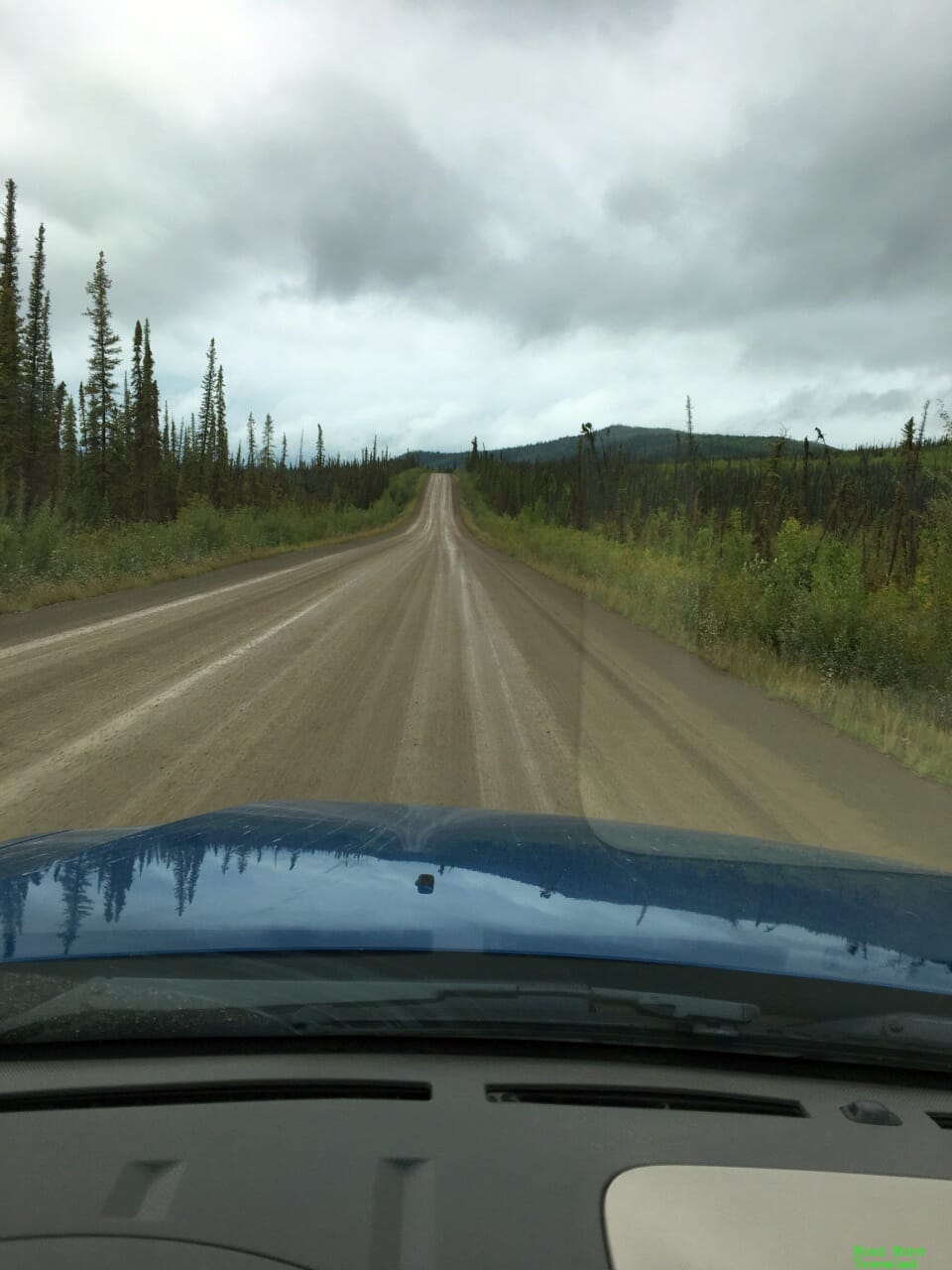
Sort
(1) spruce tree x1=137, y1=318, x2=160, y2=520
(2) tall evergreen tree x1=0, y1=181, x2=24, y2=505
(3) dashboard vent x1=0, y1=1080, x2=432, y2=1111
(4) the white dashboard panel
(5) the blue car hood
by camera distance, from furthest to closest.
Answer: (1) spruce tree x1=137, y1=318, x2=160, y2=520 < (2) tall evergreen tree x1=0, y1=181, x2=24, y2=505 < (5) the blue car hood < (3) dashboard vent x1=0, y1=1080, x2=432, y2=1111 < (4) the white dashboard panel

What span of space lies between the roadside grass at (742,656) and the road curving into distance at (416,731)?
0.30 meters

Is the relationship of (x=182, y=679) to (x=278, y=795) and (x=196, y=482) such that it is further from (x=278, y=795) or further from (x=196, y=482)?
(x=196, y=482)

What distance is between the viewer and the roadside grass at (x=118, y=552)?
16.7 m

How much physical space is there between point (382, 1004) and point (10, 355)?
134ft

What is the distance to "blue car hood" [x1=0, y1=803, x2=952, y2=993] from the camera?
2256 millimetres

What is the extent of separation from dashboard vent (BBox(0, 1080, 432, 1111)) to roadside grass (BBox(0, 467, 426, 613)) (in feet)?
47.7

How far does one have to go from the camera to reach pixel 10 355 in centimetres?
3634

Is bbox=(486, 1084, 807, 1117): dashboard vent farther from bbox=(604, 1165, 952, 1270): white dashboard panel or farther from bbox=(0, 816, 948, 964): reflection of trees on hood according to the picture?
bbox=(0, 816, 948, 964): reflection of trees on hood

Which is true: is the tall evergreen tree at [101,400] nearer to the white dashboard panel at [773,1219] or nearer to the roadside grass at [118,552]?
the roadside grass at [118,552]

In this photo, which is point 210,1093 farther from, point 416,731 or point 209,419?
point 209,419

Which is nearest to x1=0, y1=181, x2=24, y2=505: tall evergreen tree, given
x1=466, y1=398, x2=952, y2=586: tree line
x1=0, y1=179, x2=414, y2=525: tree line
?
x1=0, y1=179, x2=414, y2=525: tree line

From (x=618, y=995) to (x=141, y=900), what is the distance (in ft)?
4.39

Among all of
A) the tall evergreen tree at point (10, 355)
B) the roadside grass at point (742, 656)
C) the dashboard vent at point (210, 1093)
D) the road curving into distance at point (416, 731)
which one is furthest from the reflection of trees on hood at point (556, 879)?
the tall evergreen tree at point (10, 355)

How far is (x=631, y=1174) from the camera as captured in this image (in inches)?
62.9
